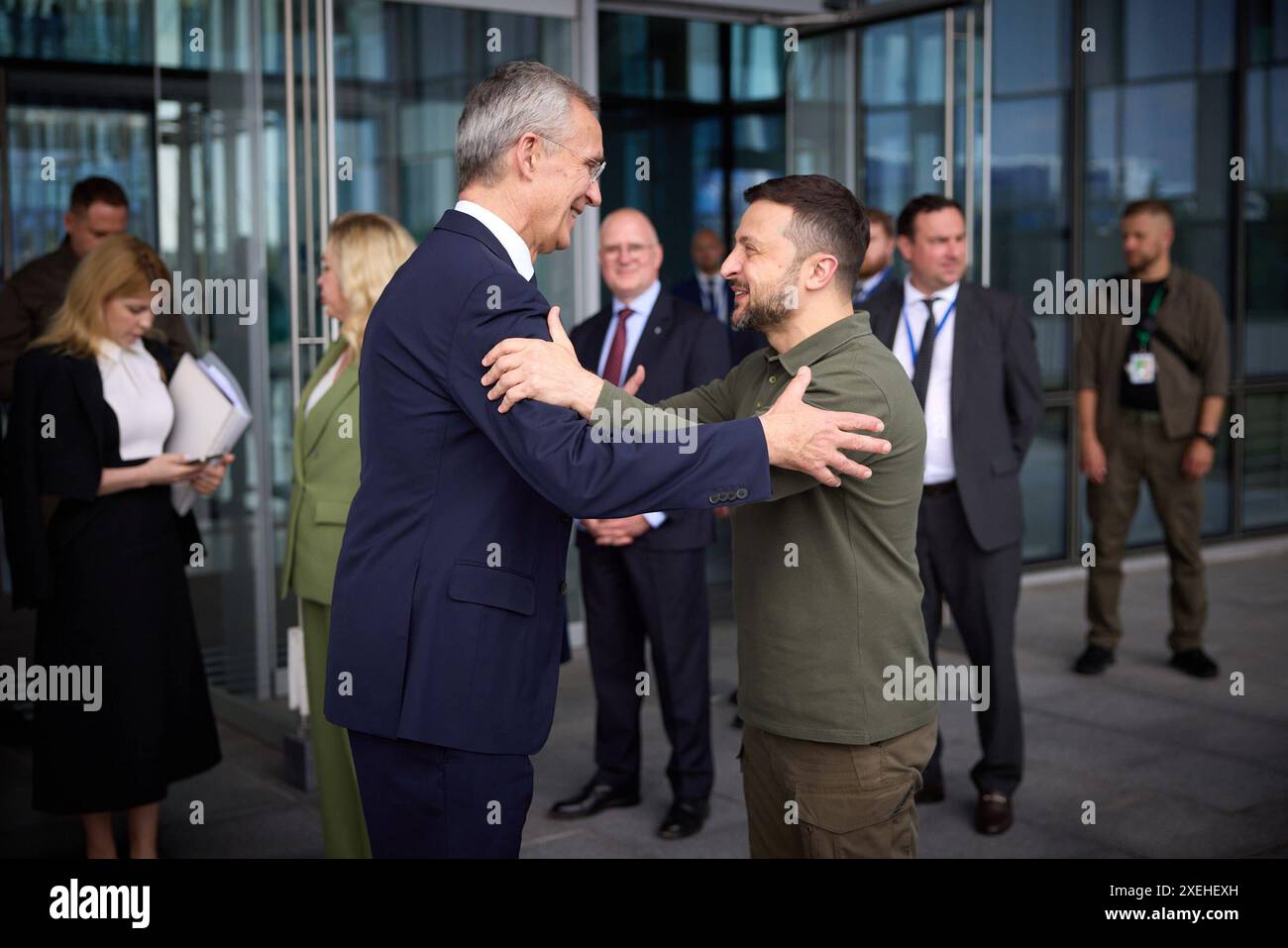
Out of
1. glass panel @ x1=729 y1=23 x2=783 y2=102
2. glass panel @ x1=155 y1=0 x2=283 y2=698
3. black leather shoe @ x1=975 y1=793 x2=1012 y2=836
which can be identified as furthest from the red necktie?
glass panel @ x1=729 y1=23 x2=783 y2=102

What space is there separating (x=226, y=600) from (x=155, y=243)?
333 centimetres

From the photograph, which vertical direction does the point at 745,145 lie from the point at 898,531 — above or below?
above

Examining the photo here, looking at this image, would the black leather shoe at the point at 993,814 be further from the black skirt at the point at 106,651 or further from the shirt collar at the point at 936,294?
the black skirt at the point at 106,651

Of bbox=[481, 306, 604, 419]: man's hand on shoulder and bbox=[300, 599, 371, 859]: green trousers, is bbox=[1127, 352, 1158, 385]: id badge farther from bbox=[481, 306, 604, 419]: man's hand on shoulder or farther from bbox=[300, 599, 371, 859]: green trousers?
bbox=[481, 306, 604, 419]: man's hand on shoulder

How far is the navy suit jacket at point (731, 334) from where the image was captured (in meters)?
5.85

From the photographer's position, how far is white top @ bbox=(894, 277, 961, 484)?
4.52 m

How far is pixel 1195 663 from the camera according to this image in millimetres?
6359

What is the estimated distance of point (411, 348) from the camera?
2.18 meters

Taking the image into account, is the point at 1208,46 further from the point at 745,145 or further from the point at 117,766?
the point at 117,766

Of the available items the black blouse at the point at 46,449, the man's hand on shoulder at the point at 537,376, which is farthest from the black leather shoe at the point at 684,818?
the man's hand on shoulder at the point at 537,376

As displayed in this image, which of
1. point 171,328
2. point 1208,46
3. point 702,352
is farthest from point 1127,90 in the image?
point 171,328

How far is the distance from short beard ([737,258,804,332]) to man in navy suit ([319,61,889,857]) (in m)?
0.37

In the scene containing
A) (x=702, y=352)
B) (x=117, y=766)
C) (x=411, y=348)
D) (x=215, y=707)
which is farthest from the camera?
(x=215, y=707)

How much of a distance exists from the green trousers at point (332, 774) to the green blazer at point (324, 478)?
93 mm
